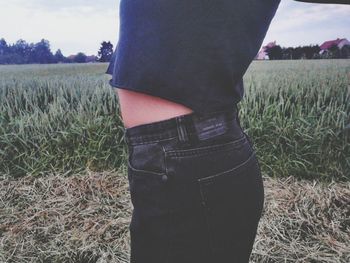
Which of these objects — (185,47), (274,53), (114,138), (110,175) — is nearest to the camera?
(185,47)

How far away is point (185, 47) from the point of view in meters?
0.49

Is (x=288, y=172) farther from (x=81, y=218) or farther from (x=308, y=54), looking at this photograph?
(x=308, y=54)

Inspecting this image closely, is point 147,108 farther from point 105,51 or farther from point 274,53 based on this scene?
point 274,53

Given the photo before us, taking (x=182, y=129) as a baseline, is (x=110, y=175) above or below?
below

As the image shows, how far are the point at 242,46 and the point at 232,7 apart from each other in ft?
0.18

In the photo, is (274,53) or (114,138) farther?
(274,53)

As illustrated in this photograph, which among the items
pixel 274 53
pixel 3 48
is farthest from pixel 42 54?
pixel 274 53

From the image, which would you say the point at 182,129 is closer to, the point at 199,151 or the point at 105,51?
the point at 199,151

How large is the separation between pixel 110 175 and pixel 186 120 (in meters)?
1.88

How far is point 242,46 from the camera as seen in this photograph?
0.52 meters

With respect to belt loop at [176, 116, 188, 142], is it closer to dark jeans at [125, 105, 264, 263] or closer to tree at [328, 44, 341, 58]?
dark jeans at [125, 105, 264, 263]

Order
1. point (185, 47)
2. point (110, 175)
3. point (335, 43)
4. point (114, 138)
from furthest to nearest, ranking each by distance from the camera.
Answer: point (335, 43) → point (114, 138) → point (110, 175) → point (185, 47)

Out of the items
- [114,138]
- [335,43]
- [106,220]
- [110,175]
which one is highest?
[335,43]

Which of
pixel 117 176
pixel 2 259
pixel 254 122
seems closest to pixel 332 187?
pixel 254 122
